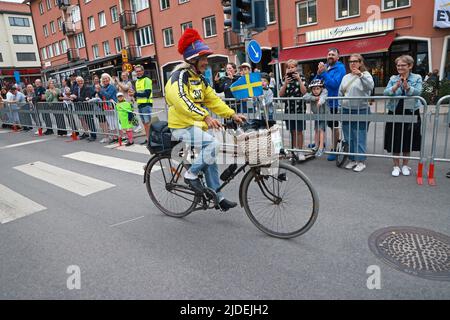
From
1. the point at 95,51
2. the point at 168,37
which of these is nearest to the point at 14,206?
the point at 168,37

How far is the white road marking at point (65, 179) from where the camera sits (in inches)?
224

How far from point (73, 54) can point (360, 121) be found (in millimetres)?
47236

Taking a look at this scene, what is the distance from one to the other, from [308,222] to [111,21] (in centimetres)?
3968

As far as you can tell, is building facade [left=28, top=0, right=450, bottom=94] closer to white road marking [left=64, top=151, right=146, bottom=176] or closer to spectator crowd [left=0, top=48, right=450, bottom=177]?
spectator crowd [left=0, top=48, right=450, bottom=177]

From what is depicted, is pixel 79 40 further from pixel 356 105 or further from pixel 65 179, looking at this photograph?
pixel 356 105

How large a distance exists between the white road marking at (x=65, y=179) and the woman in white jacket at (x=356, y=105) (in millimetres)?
4309

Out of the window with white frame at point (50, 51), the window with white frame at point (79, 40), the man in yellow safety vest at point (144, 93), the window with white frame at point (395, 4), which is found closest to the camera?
the man in yellow safety vest at point (144, 93)

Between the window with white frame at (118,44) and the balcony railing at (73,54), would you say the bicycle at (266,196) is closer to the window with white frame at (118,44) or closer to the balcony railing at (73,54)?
the window with white frame at (118,44)

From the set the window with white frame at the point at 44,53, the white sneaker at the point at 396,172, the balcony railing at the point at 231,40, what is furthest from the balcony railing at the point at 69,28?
the white sneaker at the point at 396,172

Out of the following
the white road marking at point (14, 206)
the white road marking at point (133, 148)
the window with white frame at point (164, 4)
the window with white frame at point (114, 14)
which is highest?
the window with white frame at point (114, 14)

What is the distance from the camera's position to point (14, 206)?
5.09 m

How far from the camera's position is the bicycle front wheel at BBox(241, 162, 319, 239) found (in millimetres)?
3270

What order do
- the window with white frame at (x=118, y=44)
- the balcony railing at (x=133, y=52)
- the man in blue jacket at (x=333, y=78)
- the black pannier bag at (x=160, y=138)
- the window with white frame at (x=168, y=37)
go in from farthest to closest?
the window with white frame at (x=118, y=44) < the balcony railing at (x=133, y=52) < the window with white frame at (x=168, y=37) < the man in blue jacket at (x=333, y=78) < the black pannier bag at (x=160, y=138)
